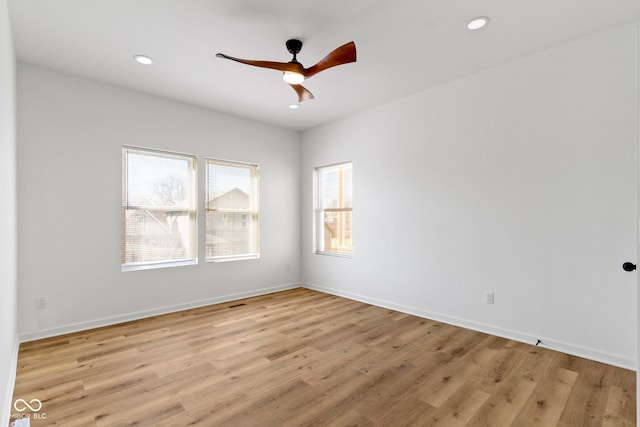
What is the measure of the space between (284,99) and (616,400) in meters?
4.22

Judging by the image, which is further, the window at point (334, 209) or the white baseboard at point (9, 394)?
the window at point (334, 209)

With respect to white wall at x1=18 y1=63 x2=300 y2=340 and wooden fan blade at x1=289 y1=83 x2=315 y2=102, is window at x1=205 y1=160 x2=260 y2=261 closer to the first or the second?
white wall at x1=18 y1=63 x2=300 y2=340

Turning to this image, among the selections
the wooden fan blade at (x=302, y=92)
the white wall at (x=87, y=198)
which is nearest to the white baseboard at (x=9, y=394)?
the white wall at (x=87, y=198)

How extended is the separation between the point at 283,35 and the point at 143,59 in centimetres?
147

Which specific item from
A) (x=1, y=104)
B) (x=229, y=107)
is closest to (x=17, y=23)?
(x=1, y=104)

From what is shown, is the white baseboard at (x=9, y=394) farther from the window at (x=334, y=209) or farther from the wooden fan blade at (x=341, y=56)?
the window at (x=334, y=209)

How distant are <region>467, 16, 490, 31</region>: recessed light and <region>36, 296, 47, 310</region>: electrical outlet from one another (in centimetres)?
477

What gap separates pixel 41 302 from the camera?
3213 mm

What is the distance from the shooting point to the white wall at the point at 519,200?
264 centimetres

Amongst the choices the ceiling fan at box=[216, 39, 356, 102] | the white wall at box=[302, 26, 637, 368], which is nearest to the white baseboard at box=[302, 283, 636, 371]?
the white wall at box=[302, 26, 637, 368]

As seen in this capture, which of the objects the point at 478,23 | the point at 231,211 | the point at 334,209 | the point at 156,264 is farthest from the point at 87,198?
the point at 478,23

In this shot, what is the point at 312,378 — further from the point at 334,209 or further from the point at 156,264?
the point at 334,209

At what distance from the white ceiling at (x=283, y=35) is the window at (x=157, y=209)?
94 cm

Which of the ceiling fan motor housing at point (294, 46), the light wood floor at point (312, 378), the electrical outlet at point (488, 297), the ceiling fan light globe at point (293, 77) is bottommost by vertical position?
the light wood floor at point (312, 378)
